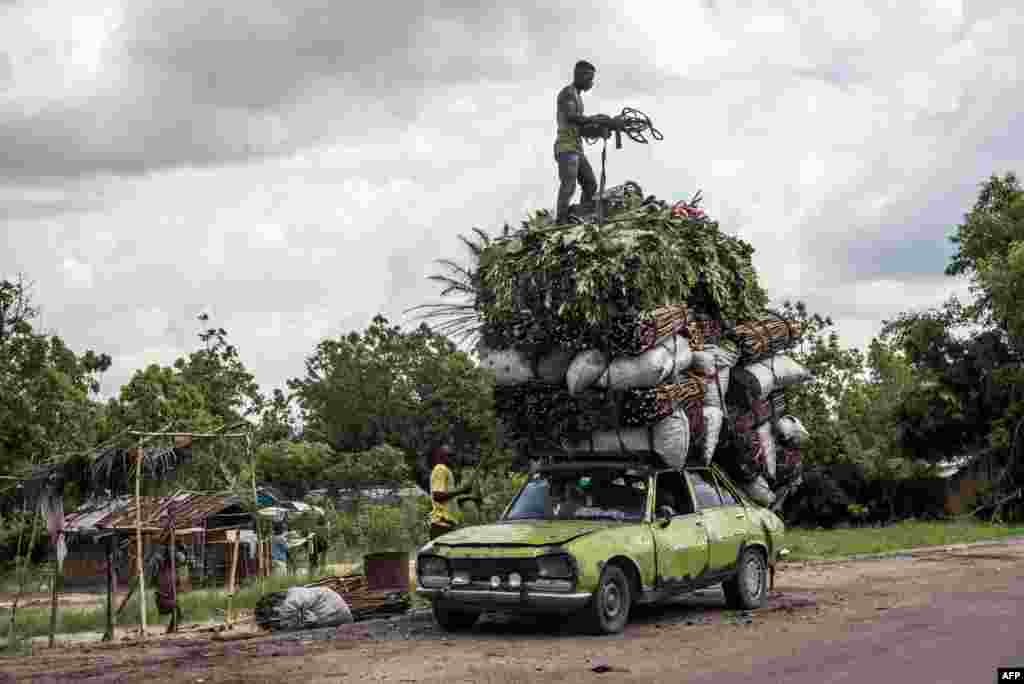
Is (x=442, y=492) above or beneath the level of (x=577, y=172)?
beneath

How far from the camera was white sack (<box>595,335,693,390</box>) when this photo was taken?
11.5 metres

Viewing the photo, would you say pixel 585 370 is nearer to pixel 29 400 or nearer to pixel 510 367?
pixel 510 367

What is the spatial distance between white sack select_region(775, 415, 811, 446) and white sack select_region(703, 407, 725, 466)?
187 centimetres

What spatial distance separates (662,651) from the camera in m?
9.57

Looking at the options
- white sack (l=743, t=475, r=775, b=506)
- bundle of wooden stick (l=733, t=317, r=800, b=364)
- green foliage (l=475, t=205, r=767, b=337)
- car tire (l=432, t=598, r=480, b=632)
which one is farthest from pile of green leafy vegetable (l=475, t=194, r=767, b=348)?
car tire (l=432, t=598, r=480, b=632)

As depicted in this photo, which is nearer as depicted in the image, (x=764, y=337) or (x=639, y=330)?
(x=639, y=330)

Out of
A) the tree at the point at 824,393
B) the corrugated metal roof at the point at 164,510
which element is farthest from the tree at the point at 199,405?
the tree at the point at 824,393

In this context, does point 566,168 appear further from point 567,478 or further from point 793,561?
point 793,561

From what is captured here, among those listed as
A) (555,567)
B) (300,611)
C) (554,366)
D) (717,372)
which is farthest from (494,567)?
(717,372)

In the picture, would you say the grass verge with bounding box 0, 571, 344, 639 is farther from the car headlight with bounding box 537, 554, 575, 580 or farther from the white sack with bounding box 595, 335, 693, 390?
the white sack with bounding box 595, 335, 693, 390

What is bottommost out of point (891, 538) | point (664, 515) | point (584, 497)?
point (891, 538)

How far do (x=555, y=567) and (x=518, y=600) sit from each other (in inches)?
17.6

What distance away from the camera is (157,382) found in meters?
40.6

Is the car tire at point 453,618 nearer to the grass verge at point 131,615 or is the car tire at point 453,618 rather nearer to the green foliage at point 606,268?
the green foliage at point 606,268
